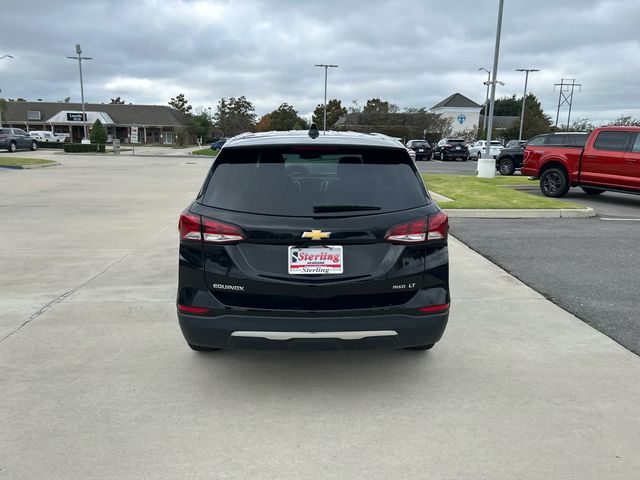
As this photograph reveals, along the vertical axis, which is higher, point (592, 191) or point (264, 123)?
point (264, 123)

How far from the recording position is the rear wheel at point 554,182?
14188 millimetres

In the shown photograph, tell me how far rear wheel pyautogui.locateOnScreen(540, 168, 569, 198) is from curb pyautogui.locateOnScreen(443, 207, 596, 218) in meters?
3.24

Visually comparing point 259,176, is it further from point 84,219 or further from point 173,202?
point 173,202

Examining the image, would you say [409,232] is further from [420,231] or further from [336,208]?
[336,208]

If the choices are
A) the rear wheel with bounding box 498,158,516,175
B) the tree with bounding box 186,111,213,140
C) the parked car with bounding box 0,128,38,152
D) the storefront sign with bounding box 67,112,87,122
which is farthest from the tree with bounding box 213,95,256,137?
the rear wheel with bounding box 498,158,516,175

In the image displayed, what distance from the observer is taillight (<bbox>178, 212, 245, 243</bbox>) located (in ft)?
10.7

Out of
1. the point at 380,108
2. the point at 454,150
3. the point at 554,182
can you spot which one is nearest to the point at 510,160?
the point at 554,182

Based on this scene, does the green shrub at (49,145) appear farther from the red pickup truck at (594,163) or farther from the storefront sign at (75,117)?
the red pickup truck at (594,163)

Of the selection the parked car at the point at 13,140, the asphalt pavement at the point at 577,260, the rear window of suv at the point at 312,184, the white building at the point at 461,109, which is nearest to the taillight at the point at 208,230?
the rear window of suv at the point at 312,184

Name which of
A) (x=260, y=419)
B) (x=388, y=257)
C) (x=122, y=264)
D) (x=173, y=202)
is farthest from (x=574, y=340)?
(x=173, y=202)

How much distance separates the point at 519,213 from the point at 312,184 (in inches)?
343

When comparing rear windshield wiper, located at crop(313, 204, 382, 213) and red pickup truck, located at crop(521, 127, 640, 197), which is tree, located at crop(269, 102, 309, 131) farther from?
rear windshield wiper, located at crop(313, 204, 382, 213)

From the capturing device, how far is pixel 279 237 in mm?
3199

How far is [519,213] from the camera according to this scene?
36.7 feet
